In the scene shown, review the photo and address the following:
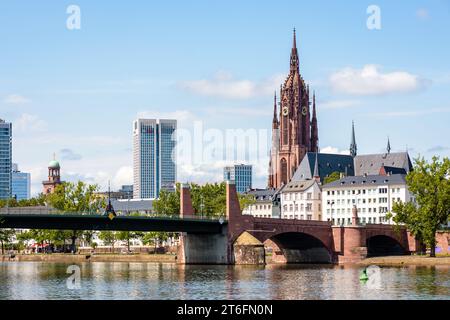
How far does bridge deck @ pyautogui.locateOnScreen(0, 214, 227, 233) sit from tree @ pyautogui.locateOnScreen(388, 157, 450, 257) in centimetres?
2815

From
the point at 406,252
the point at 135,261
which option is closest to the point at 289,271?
the point at 406,252

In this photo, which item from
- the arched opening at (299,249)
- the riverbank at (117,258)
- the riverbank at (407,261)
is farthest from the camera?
the riverbank at (117,258)

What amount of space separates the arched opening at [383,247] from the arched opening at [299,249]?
8.83m

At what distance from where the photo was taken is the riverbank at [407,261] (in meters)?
150

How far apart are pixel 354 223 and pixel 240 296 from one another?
3219 inches

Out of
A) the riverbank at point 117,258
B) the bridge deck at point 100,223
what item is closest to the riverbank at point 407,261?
the bridge deck at point 100,223

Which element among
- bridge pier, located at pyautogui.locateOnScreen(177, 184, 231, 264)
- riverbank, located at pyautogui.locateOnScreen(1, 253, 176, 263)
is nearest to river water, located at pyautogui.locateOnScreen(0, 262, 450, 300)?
bridge pier, located at pyautogui.locateOnScreen(177, 184, 231, 264)

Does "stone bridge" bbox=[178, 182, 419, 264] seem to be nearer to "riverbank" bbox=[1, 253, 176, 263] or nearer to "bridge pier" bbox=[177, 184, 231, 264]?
"bridge pier" bbox=[177, 184, 231, 264]

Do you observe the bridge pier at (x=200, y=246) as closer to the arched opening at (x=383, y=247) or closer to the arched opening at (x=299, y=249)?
the arched opening at (x=299, y=249)

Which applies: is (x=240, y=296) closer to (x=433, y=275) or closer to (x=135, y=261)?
(x=433, y=275)

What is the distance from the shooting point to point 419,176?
15975cm

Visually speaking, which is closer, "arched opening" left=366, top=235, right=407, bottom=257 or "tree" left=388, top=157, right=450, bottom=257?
"tree" left=388, top=157, right=450, bottom=257

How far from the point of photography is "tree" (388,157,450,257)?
157625 mm

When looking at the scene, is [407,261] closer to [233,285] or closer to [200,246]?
[200,246]
